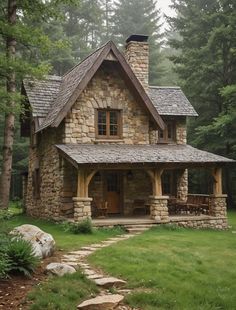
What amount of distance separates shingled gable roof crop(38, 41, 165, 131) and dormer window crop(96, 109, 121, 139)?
1512mm

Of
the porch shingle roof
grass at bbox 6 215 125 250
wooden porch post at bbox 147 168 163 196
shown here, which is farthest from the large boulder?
the porch shingle roof

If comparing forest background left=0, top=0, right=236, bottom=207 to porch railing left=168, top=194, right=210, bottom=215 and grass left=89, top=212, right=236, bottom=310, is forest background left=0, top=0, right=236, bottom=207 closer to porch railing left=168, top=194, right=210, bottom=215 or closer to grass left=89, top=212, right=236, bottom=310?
porch railing left=168, top=194, right=210, bottom=215

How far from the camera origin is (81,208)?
54.7ft

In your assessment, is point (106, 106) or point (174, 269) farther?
point (106, 106)

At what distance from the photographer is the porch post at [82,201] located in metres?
16.7

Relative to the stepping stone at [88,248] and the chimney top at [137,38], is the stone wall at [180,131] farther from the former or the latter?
the stepping stone at [88,248]

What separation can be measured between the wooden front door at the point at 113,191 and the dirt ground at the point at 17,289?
36.0ft

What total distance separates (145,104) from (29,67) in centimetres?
769

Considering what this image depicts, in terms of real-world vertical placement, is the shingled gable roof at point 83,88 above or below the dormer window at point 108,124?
above

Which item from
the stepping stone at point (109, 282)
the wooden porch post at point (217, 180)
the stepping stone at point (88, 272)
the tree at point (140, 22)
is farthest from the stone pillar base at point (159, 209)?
the tree at point (140, 22)

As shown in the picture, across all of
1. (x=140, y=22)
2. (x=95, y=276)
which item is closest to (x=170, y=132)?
(x=95, y=276)

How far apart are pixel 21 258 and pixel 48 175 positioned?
12.0 metres

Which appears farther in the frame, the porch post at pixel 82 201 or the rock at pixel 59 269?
the porch post at pixel 82 201

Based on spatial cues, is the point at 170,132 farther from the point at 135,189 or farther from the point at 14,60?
the point at 14,60
